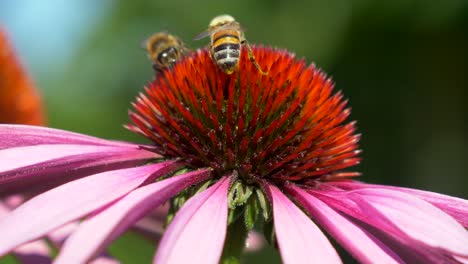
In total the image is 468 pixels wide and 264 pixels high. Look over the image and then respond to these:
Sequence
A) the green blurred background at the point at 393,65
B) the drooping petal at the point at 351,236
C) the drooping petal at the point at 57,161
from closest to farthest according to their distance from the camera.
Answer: the drooping petal at the point at 351,236 < the drooping petal at the point at 57,161 < the green blurred background at the point at 393,65

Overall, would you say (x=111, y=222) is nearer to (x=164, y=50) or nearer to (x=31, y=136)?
(x=31, y=136)

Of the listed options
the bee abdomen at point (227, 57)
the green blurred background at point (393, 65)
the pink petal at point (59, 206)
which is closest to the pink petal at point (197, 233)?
the pink petal at point (59, 206)

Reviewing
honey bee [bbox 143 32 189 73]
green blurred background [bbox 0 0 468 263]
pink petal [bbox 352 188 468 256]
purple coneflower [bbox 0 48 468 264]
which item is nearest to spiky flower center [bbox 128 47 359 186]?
purple coneflower [bbox 0 48 468 264]

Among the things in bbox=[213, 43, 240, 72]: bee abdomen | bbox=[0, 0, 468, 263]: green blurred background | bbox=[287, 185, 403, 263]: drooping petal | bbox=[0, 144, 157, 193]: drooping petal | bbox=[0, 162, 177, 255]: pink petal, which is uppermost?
bbox=[0, 0, 468, 263]: green blurred background

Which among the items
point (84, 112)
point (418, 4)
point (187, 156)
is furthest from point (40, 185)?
point (84, 112)

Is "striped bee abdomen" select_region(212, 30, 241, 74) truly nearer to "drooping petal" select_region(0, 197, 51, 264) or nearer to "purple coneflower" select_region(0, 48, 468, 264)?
"purple coneflower" select_region(0, 48, 468, 264)

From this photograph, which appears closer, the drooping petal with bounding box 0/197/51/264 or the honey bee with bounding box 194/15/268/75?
the honey bee with bounding box 194/15/268/75

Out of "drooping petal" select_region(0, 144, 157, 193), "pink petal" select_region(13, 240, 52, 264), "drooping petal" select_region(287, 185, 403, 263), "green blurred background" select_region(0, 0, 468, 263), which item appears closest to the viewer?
"drooping petal" select_region(287, 185, 403, 263)

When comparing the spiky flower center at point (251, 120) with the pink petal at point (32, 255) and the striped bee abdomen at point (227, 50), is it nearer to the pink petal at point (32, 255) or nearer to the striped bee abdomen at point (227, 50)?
the striped bee abdomen at point (227, 50)
